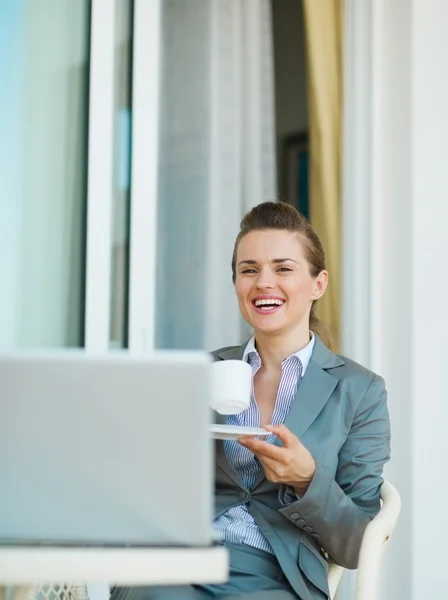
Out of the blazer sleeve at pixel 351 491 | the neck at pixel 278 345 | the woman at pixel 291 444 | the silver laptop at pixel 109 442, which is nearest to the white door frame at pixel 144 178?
the woman at pixel 291 444

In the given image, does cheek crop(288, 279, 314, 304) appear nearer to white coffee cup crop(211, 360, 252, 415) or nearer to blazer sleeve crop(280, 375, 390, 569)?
blazer sleeve crop(280, 375, 390, 569)

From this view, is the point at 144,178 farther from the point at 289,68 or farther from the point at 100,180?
the point at 289,68

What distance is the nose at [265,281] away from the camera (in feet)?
6.17

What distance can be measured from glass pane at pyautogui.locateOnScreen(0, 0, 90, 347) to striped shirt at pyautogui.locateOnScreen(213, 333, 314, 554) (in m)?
0.59

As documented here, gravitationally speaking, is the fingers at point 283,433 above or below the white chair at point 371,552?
above

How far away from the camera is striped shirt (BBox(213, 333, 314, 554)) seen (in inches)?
66.5

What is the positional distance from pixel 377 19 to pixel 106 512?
218 cm

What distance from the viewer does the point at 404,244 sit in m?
2.74

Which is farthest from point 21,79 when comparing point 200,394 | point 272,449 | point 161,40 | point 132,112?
point 200,394

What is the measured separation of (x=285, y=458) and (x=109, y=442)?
1.62 feet

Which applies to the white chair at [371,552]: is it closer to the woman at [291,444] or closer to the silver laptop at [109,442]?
the woman at [291,444]

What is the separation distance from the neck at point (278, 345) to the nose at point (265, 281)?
106 millimetres

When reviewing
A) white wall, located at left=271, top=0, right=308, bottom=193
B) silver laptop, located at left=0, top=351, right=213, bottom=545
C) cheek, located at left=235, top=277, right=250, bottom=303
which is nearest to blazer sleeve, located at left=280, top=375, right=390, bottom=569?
cheek, located at left=235, top=277, right=250, bottom=303

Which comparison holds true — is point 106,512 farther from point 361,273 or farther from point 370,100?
point 370,100
